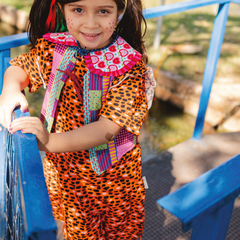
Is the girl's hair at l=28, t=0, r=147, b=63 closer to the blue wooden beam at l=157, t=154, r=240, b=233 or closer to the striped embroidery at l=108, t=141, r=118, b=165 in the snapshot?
the striped embroidery at l=108, t=141, r=118, b=165

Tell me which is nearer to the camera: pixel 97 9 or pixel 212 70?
pixel 97 9

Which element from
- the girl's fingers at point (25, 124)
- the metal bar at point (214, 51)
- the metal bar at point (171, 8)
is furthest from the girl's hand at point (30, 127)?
the metal bar at point (214, 51)

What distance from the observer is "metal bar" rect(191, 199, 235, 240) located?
66 centimetres

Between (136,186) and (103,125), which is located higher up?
(103,125)

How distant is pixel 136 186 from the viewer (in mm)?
1365

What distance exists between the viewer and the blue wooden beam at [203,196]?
1.78 feet

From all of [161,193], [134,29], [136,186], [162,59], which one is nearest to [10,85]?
[134,29]

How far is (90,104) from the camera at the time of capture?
1.14 metres

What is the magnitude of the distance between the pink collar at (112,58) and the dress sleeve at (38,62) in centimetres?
6

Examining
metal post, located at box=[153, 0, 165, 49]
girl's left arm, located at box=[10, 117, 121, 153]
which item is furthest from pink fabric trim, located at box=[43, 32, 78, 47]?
metal post, located at box=[153, 0, 165, 49]

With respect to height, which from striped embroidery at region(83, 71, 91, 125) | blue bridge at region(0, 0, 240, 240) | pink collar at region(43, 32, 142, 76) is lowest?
striped embroidery at region(83, 71, 91, 125)

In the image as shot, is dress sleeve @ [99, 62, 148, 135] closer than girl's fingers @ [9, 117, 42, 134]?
No

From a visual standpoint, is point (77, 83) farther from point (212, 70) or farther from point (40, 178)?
point (212, 70)

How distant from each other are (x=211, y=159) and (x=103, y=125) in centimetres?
152
